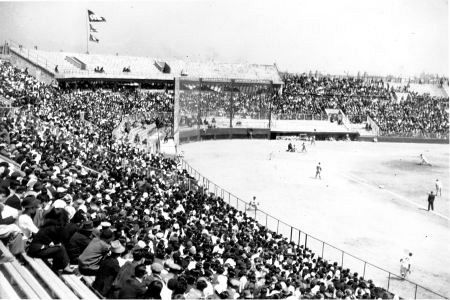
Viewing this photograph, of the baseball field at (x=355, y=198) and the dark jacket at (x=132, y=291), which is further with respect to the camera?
the baseball field at (x=355, y=198)

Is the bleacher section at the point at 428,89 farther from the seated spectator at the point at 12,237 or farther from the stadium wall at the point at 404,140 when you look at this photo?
the seated spectator at the point at 12,237

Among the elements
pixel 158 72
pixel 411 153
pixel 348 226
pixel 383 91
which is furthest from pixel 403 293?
pixel 383 91

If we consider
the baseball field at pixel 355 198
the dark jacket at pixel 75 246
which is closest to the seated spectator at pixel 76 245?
the dark jacket at pixel 75 246

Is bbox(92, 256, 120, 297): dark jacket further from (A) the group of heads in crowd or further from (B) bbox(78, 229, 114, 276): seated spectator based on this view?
(A) the group of heads in crowd

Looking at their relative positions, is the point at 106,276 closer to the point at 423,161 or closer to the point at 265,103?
the point at 423,161

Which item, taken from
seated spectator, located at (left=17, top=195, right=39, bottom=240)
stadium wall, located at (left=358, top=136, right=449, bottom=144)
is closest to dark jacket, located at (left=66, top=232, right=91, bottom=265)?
seated spectator, located at (left=17, top=195, right=39, bottom=240)

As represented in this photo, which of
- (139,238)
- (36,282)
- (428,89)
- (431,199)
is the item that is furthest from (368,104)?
(36,282)
